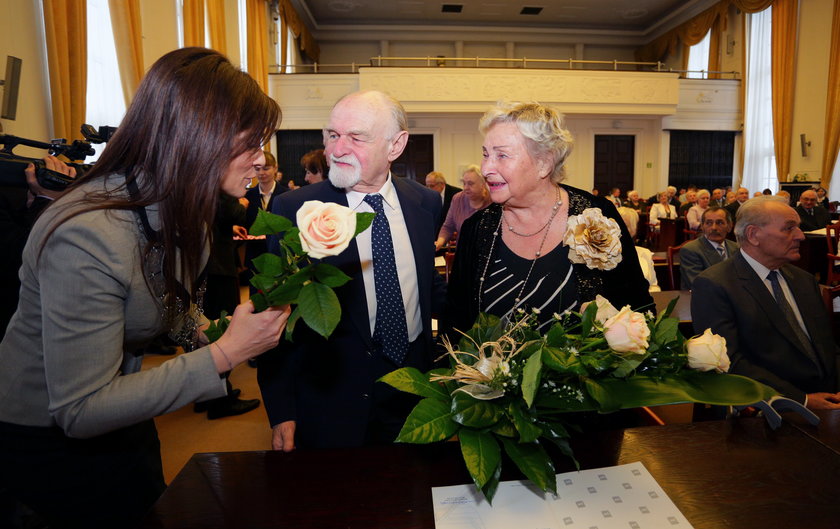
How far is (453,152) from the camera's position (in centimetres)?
1577

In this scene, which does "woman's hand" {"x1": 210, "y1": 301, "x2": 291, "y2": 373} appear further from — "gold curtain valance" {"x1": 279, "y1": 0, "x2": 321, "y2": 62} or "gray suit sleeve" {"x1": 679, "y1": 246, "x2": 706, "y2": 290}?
"gold curtain valance" {"x1": 279, "y1": 0, "x2": 321, "y2": 62}

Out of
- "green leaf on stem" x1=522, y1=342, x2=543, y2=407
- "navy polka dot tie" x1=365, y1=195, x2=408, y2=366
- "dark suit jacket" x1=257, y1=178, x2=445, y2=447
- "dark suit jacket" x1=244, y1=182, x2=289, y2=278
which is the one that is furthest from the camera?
"dark suit jacket" x1=244, y1=182, x2=289, y2=278

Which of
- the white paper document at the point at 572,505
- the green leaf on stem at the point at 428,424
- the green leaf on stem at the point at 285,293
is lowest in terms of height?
the white paper document at the point at 572,505

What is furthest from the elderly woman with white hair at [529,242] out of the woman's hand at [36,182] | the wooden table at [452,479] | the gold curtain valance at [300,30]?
the gold curtain valance at [300,30]

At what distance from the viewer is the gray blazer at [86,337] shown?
980 mm

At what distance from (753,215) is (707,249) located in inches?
63.0

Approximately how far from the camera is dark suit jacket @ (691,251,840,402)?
7.34ft

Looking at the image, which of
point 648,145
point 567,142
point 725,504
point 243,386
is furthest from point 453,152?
point 725,504

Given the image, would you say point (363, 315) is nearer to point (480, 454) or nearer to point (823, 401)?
point (480, 454)

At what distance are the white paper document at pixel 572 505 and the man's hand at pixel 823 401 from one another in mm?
1470

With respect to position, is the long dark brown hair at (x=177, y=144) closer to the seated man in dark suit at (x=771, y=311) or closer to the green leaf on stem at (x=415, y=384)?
the green leaf on stem at (x=415, y=384)

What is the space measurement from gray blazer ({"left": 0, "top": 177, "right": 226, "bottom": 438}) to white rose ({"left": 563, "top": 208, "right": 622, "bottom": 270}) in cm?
102

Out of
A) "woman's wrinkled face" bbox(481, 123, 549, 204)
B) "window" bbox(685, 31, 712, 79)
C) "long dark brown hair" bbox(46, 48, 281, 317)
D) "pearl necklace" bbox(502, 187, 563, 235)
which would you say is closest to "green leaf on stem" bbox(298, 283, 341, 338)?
"long dark brown hair" bbox(46, 48, 281, 317)

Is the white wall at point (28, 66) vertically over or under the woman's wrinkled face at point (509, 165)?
over
